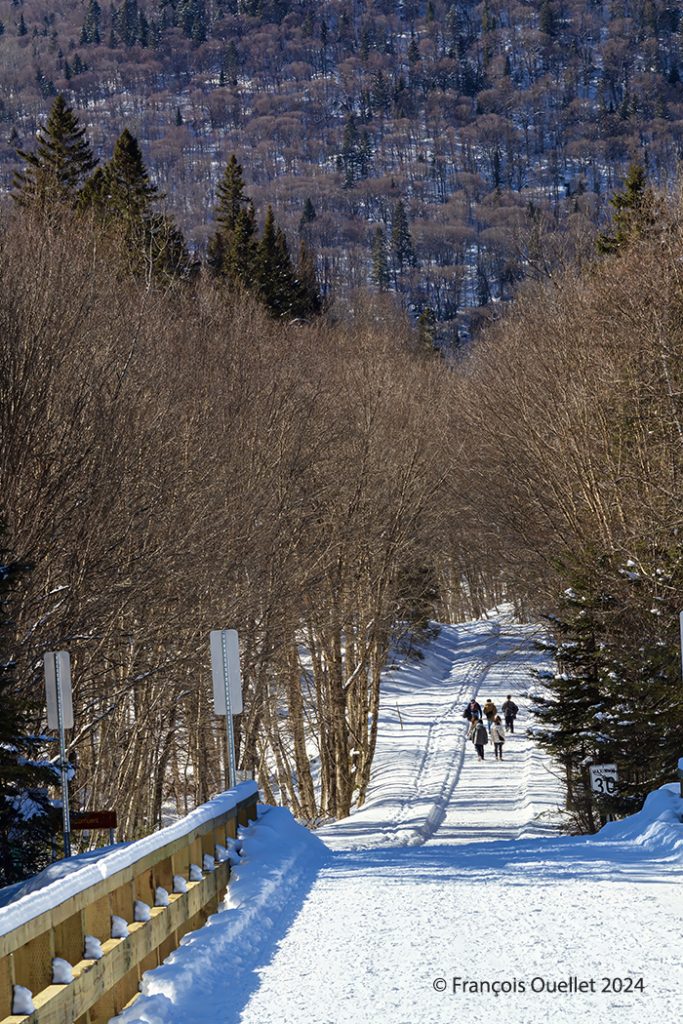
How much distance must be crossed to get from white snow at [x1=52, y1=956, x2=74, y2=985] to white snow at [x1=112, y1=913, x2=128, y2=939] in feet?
3.88

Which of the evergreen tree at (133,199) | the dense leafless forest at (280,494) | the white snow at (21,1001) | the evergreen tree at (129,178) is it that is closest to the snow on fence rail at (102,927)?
the white snow at (21,1001)

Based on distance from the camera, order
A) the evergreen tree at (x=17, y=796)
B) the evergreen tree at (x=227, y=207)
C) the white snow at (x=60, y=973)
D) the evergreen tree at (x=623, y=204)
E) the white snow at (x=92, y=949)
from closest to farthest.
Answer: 1. the white snow at (x=60, y=973)
2. the white snow at (x=92, y=949)
3. the evergreen tree at (x=17, y=796)
4. the evergreen tree at (x=623, y=204)
5. the evergreen tree at (x=227, y=207)

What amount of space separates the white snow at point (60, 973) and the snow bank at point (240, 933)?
87 centimetres

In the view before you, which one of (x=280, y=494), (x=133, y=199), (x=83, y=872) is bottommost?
(x=83, y=872)

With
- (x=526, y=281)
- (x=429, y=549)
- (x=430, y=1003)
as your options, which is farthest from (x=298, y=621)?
(x=430, y=1003)

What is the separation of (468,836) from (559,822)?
3446 millimetres

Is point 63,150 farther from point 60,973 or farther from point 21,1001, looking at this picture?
point 21,1001

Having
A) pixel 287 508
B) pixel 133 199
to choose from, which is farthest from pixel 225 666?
pixel 133 199

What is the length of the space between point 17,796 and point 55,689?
1.35m

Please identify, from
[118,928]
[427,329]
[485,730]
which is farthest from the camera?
[427,329]

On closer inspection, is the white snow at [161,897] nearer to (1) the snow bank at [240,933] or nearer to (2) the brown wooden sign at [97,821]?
(1) the snow bank at [240,933]

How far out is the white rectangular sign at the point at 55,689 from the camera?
53.3ft

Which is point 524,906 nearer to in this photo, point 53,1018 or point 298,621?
point 53,1018

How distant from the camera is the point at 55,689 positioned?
54.0 feet
